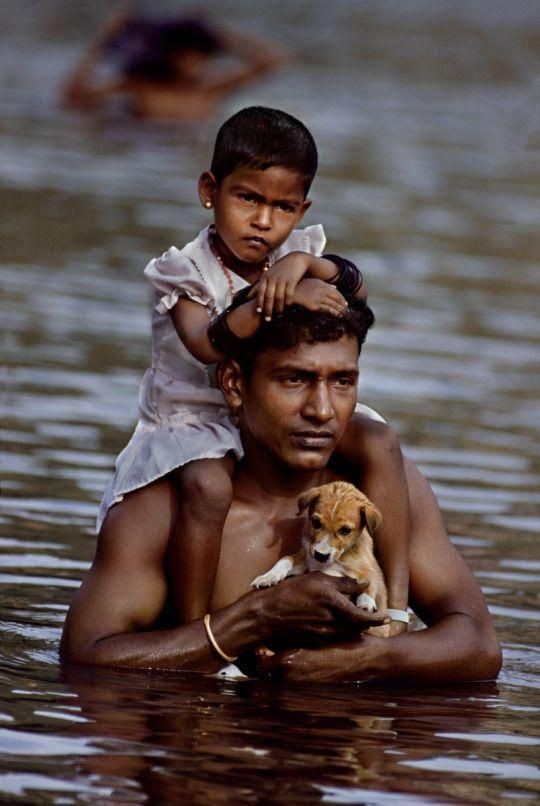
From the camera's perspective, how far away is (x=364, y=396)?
11.7 metres

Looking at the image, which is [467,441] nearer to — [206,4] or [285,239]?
[285,239]

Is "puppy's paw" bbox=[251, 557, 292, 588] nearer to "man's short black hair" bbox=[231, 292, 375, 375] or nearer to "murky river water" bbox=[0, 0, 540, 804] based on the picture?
"murky river water" bbox=[0, 0, 540, 804]

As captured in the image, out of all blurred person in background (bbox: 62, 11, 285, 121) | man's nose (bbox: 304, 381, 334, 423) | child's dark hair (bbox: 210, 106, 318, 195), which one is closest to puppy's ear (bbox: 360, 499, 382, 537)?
man's nose (bbox: 304, 381, 334, 423)

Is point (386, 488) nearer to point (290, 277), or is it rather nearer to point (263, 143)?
point (290, 277)

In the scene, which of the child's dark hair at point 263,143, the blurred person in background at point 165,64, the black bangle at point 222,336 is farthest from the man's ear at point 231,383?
the blurred person in background at point 165,64

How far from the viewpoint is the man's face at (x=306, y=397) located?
6.34 metres

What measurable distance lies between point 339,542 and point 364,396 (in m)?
5.47

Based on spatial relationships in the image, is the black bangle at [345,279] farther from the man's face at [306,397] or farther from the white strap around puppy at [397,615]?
the white strap around puppy at [397,615]

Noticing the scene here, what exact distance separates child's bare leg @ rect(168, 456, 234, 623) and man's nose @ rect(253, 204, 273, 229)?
0.71 metres

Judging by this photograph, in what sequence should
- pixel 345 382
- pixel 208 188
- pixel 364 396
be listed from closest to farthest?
pixel 345 382 < pixel 208 188 < pixel 364 396

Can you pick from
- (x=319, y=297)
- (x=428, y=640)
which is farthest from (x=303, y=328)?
(x=428, y=640)

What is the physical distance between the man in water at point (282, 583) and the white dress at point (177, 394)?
0.08m

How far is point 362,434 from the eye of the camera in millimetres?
6512

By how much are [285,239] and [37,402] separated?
4535mm
